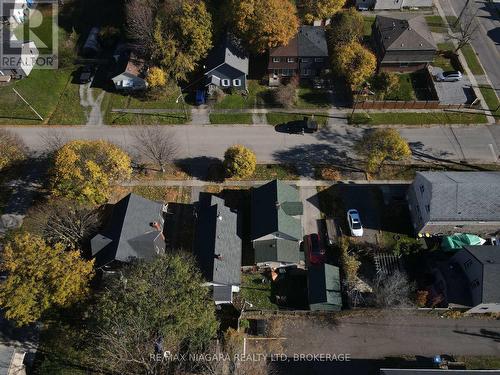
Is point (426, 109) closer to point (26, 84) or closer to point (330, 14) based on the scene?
point (330, 14)

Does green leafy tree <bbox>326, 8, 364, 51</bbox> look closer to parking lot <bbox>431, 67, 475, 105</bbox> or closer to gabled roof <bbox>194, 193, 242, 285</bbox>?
parking lot <bbox>431, 67, 475, 105</bbox>

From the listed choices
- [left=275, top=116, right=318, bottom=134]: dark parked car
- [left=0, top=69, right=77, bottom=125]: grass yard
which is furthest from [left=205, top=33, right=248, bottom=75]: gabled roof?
[left=0, top=69, right=77, bottom=125]: grass yard

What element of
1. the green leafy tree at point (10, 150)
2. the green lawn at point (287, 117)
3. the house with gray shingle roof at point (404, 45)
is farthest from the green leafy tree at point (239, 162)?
the house with gray shingle roof at point (404, 45)

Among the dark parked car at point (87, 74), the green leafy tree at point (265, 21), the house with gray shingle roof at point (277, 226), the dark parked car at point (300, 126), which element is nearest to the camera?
the house with gray shingle roof at point (277, 226)

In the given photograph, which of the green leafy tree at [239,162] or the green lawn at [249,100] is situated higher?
Answer: the green lawn at [249,100]

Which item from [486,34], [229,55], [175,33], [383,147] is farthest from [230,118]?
[486,34]

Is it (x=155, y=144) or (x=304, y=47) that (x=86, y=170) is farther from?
(x=304, y=47)

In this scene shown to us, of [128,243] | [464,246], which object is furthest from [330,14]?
[128,243]

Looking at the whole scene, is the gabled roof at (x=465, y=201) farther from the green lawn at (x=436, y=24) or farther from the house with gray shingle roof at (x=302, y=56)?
the green lawn at (x=436, y=24)
